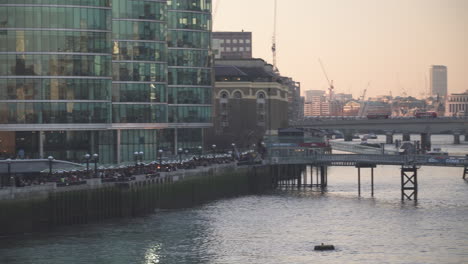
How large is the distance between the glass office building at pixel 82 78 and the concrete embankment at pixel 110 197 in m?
14.9

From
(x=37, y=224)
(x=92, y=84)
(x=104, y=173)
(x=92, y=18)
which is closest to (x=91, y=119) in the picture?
(x=92, y=84)

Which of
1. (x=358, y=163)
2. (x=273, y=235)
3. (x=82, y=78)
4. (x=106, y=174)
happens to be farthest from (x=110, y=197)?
(x=358, y=163)

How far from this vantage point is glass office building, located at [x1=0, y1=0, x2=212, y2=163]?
12825cm

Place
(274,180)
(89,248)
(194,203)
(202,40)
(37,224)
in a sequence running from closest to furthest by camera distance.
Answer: (89,248)
(37,224)
(194,203)
(274,180)
(202,40)

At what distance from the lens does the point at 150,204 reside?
114m

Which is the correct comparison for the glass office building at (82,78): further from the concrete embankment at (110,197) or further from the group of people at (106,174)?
the concrete embankment at (110,197)

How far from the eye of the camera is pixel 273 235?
97562 millimetres

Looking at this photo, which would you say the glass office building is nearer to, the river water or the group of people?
the group of people

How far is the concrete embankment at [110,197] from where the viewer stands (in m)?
92.4

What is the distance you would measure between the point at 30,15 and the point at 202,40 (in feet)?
163

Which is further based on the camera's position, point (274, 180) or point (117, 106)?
point (274, 180)

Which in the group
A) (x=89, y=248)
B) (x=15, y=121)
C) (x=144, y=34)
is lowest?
(x=89, y=248)

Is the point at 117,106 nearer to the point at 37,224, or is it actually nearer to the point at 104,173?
the point at 104,173

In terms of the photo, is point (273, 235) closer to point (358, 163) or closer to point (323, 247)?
point (323, 247)
